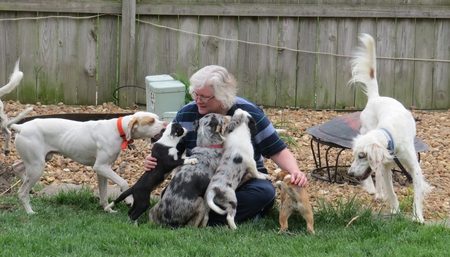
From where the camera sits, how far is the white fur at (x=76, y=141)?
19.7ft

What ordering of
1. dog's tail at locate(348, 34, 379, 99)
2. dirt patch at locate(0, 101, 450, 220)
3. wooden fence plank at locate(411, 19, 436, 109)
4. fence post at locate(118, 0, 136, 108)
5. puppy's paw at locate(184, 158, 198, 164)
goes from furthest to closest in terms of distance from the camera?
wooden fence plank at locate(411, 19, 436, 109), fence post at locate(118, 0, 136, 108), dog's tail at locate(348, 34, 379, 99), dirt patch at locate(0, 101, 450, 220), puppy's paw at locate(184, 158, 198, 164)

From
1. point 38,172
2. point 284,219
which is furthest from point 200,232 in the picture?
point 38,172

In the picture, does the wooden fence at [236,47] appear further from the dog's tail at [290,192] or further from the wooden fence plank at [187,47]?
the dog's tail at [290,192]

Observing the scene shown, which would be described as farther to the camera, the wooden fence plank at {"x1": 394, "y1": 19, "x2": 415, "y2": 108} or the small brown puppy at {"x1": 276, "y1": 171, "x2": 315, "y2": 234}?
the wooden fence plank at {"x1": 394, "y1": 19, "x2": 415, "y2": 108}

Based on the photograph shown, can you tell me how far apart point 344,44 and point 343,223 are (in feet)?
15.3

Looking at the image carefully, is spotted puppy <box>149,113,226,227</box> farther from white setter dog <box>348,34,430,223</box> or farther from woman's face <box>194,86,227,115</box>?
white setter dog <box>348,34,430,223</box>

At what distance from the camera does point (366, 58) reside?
7098mm

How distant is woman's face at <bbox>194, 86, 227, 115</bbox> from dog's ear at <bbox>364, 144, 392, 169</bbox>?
125cm

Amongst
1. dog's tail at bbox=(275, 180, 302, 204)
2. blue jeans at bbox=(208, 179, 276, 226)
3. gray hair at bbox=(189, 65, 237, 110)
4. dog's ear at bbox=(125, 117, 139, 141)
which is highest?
gray hair at bbox=(189, 65, 237, 110)

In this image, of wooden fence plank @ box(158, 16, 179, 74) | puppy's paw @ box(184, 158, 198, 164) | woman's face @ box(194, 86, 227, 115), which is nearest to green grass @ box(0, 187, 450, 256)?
puppy's paw @ box(184, 158, 198, 164)

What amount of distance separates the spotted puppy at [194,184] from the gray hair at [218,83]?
0.55 ft

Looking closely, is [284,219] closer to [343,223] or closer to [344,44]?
[343,223]

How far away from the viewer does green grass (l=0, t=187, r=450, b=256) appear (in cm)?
480

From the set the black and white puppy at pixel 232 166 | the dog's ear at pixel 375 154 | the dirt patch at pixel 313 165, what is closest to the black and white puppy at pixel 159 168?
the black and white puppy at pixel 232 166
